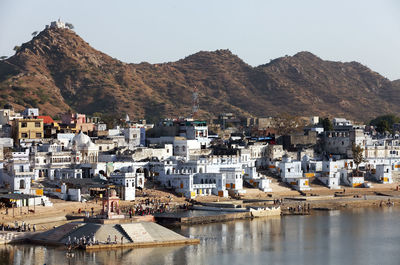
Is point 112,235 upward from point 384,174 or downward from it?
downward

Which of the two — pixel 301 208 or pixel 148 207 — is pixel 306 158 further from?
pixel 148 207

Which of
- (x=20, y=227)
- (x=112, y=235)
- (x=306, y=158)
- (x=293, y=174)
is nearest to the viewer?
(x=112, y=235)

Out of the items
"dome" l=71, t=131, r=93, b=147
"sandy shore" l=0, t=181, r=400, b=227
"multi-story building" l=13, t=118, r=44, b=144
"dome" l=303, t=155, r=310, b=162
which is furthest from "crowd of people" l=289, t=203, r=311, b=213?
"multi-story building" l=13, t=118, r=44, b=144

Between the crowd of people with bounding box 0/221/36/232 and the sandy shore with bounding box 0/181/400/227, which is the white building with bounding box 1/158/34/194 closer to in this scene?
the sandy shore with bounding box 0/181/400/227

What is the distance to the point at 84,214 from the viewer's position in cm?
A: 6038

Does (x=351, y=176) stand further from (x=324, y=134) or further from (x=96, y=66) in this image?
(x=96, y=66)

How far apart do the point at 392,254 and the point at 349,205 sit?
24074 millimetres

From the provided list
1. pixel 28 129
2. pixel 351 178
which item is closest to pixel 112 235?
pixel 28 129

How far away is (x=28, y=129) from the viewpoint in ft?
281

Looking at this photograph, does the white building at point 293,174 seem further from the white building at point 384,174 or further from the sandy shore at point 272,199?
the white building at point 384,174

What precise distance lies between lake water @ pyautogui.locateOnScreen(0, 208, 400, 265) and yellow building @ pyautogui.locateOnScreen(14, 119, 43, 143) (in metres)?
30.5

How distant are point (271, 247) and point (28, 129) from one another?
39.3 m

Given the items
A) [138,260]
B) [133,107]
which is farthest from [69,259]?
[133,107]

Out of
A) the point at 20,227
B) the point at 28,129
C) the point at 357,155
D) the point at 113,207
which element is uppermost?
the point at 28,129
